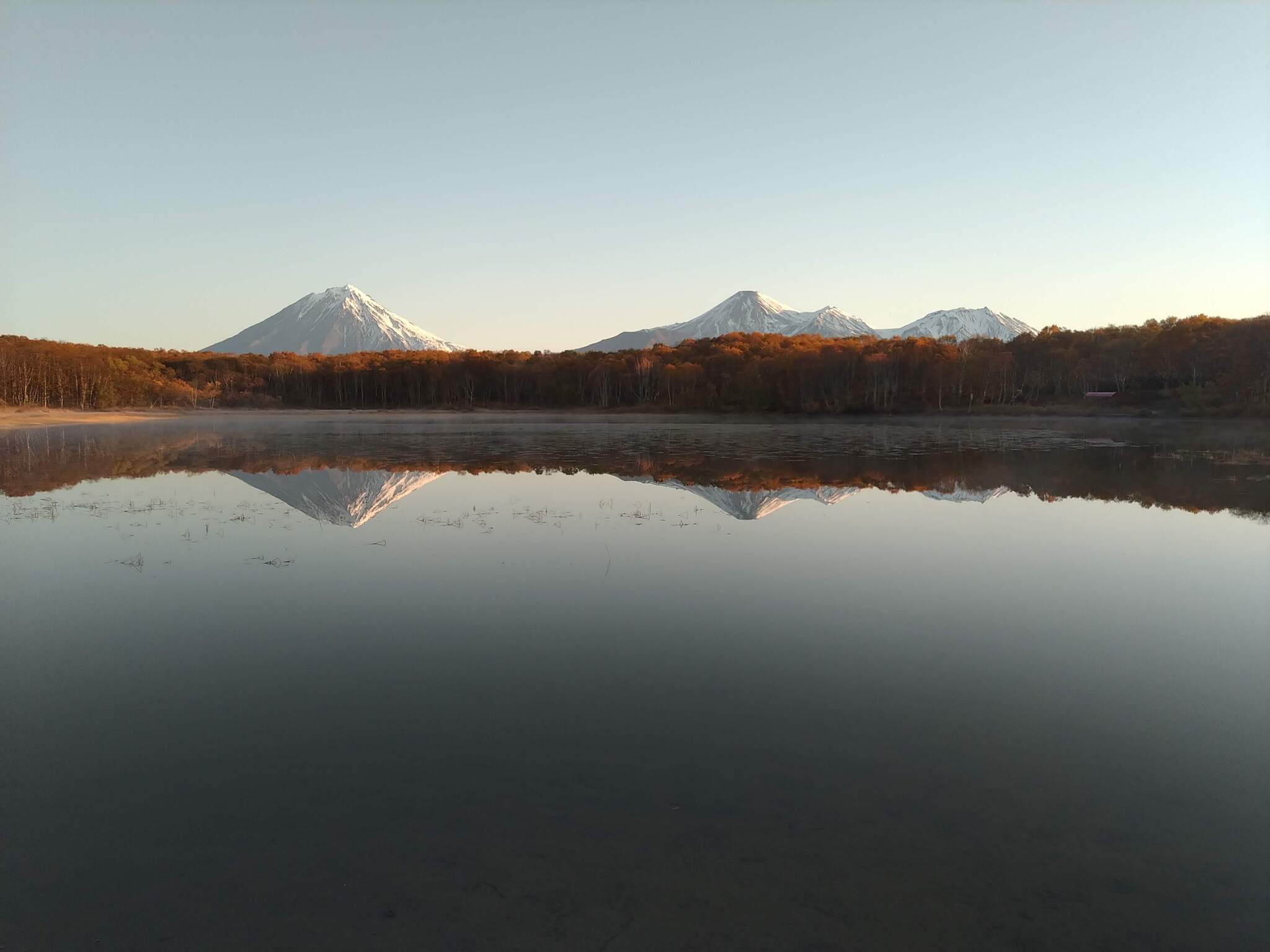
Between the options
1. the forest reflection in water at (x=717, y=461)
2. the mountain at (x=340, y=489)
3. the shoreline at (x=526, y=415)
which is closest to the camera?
the mountain at (x=340, y=489)

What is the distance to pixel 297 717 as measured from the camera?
20.0ft

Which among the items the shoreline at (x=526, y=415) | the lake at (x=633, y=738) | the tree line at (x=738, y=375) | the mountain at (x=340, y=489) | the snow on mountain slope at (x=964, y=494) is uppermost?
the tree line at (x=738, y=375)

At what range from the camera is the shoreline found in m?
61.1

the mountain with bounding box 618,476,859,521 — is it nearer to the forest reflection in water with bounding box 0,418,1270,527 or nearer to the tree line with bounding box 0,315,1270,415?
the forest reflection in water with bounding box 0,418,1270,527

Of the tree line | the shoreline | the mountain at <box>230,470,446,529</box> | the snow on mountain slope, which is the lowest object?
the snow on mountain slope

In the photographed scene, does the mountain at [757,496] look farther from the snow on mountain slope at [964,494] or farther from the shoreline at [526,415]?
the shoreline at [526,415]

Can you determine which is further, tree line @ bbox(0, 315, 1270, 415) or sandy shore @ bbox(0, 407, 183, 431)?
tree line @ bbox(0, 315, 1270, 415)

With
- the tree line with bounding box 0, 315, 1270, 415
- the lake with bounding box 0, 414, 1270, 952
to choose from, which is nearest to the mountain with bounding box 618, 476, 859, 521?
the lake with bounding box 0, 414, 1270, 952

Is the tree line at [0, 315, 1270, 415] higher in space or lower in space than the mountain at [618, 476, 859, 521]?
higher

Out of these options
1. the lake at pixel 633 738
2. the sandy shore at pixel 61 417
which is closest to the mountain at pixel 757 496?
the lake at pixel 633 738

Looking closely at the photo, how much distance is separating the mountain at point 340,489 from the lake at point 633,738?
1.96 m

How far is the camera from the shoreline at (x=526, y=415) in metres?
61.1

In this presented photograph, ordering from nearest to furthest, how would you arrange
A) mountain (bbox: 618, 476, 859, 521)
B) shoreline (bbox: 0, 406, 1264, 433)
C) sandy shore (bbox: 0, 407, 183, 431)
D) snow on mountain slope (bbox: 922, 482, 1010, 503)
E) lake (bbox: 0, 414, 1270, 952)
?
lake (bbox: 0, 414, 1270, 952)
mountain (bbox: 618, 476, 859, 521)
snow on mountain slope (bbox: 922, 482, 1010, 503)
sandy shore (bbox: 0, 407, 183, 431)
shoreline (bbox: 0, 406, 1264, 433)

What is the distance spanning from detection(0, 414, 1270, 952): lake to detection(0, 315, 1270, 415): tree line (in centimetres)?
6453
